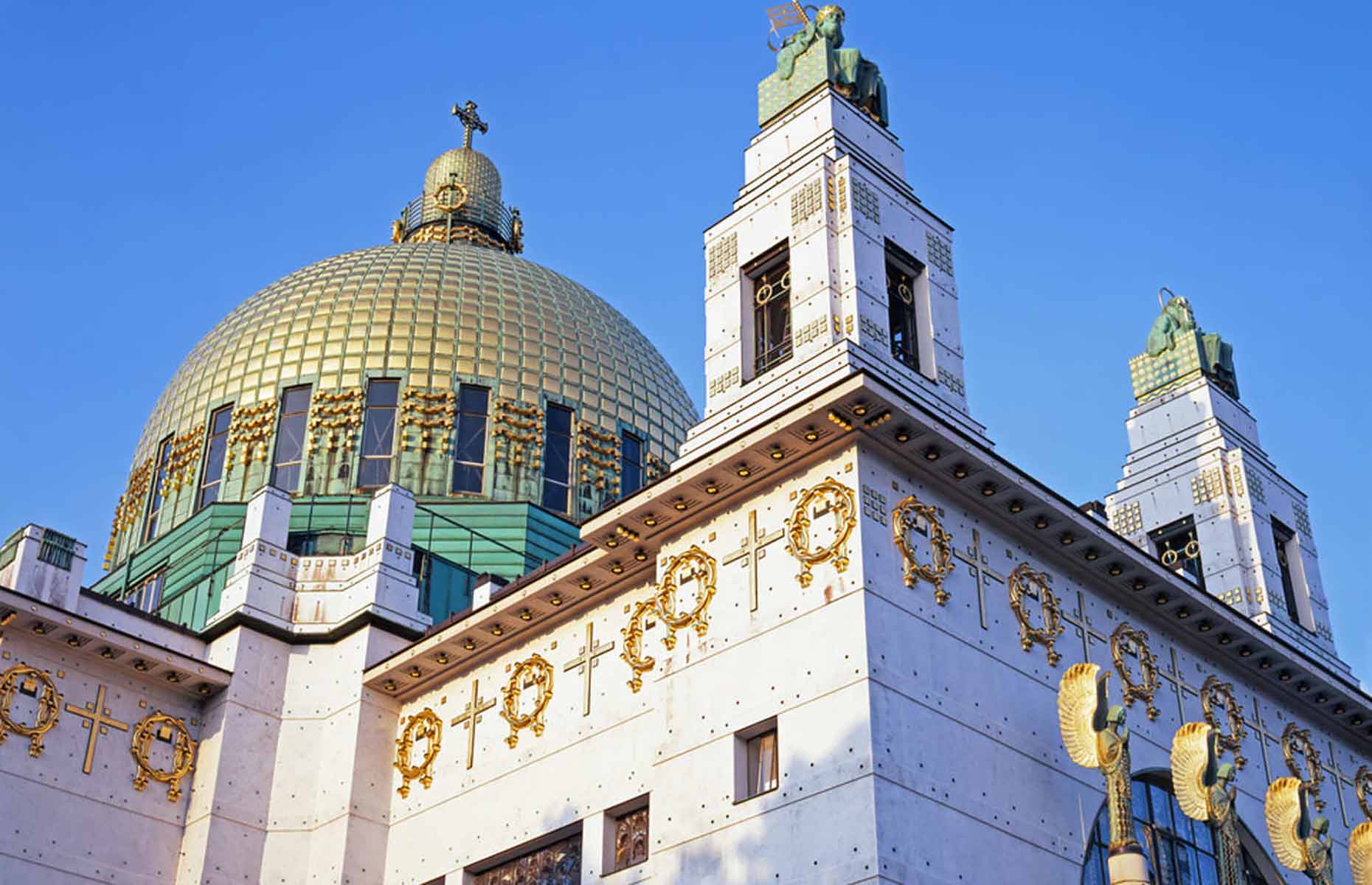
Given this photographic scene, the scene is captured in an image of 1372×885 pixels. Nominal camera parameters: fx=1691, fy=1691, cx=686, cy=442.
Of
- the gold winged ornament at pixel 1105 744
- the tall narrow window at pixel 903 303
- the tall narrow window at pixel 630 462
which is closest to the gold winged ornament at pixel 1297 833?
the gold winged ornament at pixel 1105 744

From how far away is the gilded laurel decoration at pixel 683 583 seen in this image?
21.5 metres

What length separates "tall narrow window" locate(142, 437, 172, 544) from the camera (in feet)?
124

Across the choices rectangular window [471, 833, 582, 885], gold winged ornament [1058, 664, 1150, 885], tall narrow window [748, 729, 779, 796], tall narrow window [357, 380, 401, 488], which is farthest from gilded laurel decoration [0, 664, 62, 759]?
gold winged ornament [1058, 664, 1150, 885]

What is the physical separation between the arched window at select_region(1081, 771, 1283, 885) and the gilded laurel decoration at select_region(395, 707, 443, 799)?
398 inches

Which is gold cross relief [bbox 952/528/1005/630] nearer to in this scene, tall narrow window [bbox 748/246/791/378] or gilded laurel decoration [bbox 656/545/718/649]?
gilded laurel decoration [bbox 656/545/718/649]

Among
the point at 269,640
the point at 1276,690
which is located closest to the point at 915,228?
the point at 1276,690

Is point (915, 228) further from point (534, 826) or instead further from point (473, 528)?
point (473, 528)

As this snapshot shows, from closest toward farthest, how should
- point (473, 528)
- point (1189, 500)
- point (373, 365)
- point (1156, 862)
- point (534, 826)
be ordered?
point (1156, 862), point (534, 826), point (1189, 500), point (473, 528), point (373, 365)

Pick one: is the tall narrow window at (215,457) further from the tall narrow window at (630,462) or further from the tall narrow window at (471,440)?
the tall narrow window at (630,462)

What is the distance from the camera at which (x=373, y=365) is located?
124 feet

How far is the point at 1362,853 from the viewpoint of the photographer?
23.8 meters

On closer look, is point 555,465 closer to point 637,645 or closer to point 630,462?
point 630,462

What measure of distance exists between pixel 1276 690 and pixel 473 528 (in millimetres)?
16474

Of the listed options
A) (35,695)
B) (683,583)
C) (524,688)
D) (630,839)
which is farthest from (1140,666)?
(35,695)
